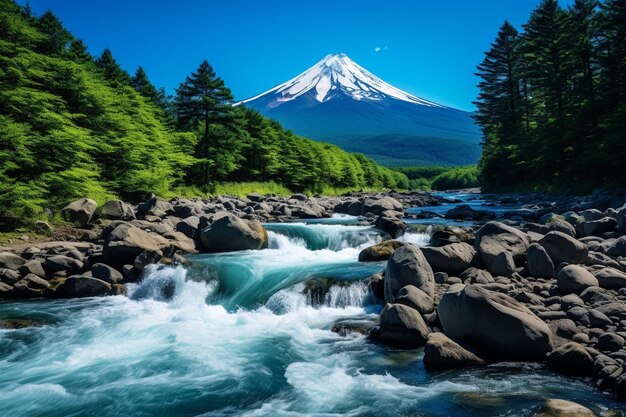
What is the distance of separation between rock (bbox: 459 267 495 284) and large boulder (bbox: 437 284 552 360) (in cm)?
263

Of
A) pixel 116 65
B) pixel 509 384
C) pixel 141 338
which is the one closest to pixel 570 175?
pixel 509 384

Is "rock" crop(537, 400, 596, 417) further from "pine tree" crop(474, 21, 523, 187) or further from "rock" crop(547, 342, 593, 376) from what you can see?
"pine tree" crop(474, 21, 523, 187)

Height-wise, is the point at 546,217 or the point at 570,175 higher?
the point at 570,175

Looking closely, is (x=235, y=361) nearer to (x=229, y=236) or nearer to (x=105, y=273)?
(x=105, y=273)

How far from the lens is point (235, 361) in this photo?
773cm

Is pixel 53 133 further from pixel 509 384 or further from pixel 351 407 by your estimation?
pixel 509 384

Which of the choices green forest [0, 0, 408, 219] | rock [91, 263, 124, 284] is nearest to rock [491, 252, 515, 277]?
rock [91, 263, 124, 284]

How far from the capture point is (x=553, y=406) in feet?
15.7

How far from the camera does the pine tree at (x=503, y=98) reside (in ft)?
145

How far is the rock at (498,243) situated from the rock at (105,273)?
10.6m

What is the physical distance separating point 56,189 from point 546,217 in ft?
71.6

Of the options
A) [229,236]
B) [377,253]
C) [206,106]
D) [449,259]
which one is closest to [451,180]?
[206,106]

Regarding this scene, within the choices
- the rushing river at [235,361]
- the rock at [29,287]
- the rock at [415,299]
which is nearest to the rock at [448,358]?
the rushing river at [235,361]

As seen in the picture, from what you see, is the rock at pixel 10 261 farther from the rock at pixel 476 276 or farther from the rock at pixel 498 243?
the rock at pixel 498 243
